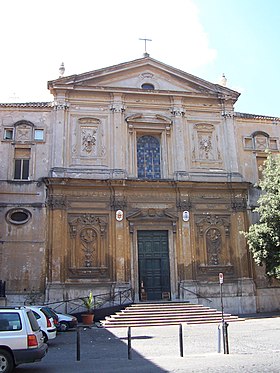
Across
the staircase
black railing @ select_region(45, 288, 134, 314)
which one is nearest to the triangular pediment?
black railing @ select_region(45, 288, 134, 314)

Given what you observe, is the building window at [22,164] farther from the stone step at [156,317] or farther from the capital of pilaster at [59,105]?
the stone step at [156,317]

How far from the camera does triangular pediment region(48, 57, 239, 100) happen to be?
25828mm

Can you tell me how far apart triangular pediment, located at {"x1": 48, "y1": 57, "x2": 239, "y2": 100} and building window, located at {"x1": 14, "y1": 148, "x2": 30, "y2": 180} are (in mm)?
5475

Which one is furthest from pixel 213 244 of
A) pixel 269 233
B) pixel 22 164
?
pixel 22 164

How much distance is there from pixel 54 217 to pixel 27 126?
18.6 ft

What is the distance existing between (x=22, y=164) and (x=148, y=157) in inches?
285

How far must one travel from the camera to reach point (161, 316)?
19.6 meters

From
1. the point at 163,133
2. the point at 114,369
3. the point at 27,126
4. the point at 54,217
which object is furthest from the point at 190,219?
the point at 114,369

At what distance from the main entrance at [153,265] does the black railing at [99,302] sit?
960mm

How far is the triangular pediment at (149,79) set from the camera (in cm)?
2583

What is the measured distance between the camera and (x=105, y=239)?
23.2 m

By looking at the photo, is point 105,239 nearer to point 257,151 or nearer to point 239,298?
point 239,298

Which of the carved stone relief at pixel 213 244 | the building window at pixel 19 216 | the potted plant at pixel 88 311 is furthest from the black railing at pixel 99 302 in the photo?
the building window at pixel 19 216

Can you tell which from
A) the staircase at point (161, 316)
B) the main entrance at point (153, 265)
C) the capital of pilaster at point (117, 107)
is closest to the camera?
the staircase at point (161, 316)
